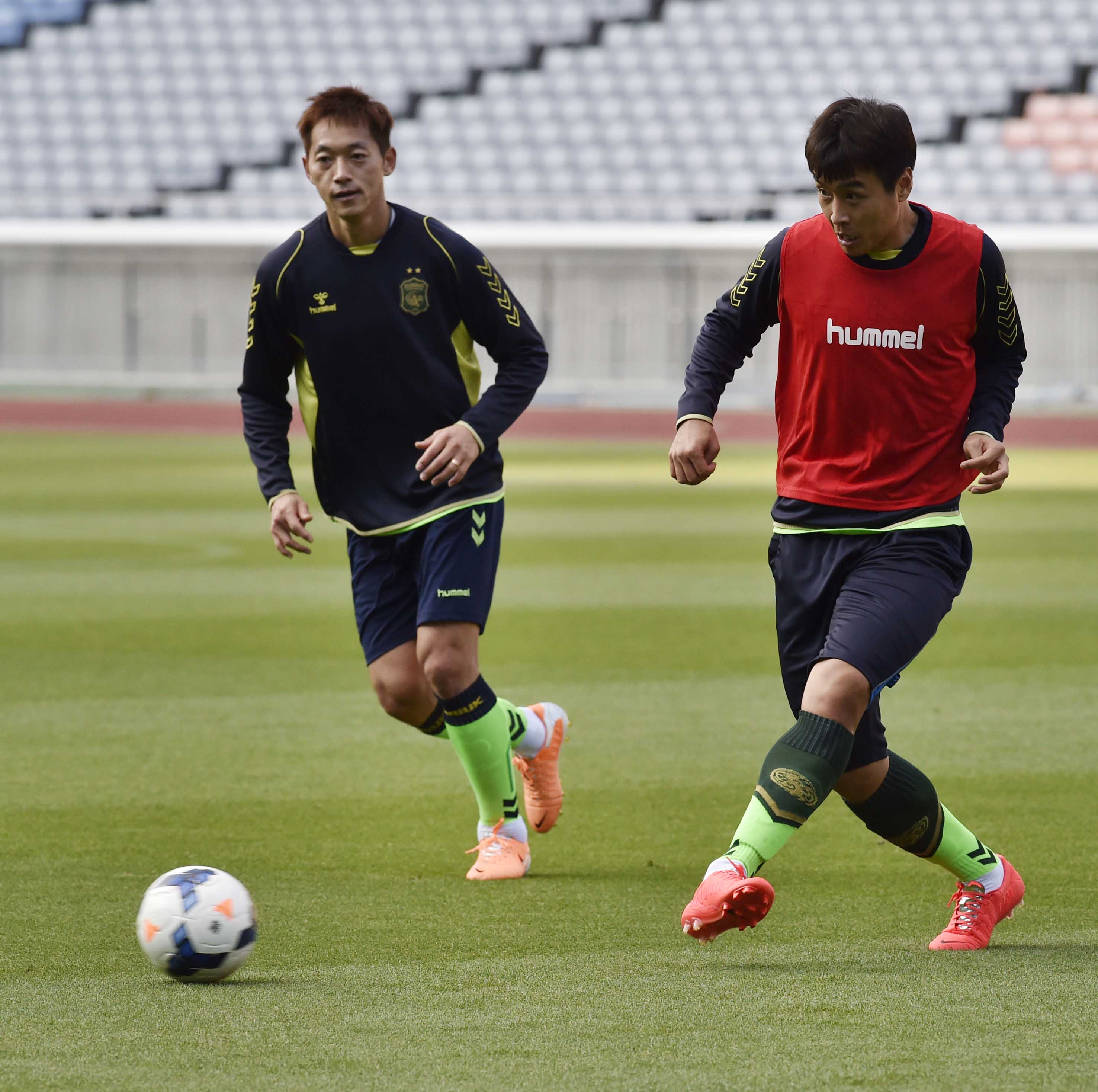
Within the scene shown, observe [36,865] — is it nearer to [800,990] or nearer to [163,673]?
[800,990]

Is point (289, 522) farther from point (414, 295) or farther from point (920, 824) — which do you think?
point (920, 824)

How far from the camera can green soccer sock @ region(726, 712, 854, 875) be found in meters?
3.54

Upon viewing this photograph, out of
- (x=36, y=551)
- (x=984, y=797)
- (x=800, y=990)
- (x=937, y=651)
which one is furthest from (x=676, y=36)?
(x=800, y=990)

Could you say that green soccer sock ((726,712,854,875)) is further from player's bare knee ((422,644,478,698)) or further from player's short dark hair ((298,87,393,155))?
player's short dark hair ((298,87,393,155))

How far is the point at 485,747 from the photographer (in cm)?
495

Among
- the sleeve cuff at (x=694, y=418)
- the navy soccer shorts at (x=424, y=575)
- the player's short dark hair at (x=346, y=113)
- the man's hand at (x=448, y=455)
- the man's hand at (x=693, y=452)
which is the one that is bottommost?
the navy soccer shorts at (x=424, y=575)

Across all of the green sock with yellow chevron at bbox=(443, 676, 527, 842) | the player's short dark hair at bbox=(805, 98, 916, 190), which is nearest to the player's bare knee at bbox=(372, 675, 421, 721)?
the green sock with yellow chevron at bbox=(443, 676, 527, 842)

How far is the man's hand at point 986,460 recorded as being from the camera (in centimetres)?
381

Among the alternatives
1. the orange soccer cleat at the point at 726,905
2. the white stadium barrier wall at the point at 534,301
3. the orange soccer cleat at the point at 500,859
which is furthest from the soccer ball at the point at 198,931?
the white stadium barrier wall at the point at 534,301

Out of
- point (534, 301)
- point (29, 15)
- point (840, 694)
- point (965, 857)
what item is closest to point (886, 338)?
point (840, 694)

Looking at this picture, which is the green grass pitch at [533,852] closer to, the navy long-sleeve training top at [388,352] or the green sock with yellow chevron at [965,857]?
the green sock with yellow chevron at [965,857]

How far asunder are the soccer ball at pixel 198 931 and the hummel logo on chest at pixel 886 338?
1.80 meters

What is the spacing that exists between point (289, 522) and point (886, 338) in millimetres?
1764

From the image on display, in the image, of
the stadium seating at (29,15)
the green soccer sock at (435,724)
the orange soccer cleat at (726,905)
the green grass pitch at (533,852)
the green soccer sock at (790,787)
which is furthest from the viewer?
the stadium seating at (29,15)
